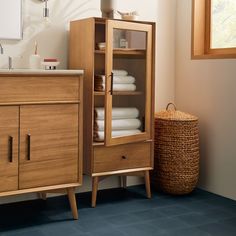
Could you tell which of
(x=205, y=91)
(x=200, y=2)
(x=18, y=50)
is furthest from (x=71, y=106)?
(x=200, y=2)

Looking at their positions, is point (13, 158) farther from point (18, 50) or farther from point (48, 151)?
point (18, 50)

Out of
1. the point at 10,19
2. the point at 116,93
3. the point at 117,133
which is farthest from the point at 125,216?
the point at 10,19

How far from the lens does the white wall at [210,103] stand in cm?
330

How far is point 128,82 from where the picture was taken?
3.18 metres

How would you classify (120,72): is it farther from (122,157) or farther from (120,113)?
(122,157)

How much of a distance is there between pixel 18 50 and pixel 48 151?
763 mm

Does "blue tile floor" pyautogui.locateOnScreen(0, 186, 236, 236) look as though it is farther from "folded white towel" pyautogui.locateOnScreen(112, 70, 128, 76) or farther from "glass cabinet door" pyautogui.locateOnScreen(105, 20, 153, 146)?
"folded white towel" pyautogui.locateOnScreen(112, 70, 128, 76)

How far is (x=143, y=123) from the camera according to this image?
326 cm

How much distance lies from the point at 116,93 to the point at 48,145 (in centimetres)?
62

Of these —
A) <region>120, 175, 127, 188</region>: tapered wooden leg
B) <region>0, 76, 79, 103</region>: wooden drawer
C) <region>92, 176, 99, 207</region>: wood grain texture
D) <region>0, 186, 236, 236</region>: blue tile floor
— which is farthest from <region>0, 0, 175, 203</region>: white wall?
<region>0, 76, 79, 103</region>: wooden drawer

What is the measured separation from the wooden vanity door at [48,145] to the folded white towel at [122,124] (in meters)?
0.24

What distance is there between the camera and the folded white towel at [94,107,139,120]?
9.98 ft

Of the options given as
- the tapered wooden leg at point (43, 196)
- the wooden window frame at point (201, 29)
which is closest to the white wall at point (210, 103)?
the wooden window frame at point (201, 29)

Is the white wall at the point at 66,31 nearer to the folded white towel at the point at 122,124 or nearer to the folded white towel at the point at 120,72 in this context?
the folded white towel at the point at 120,72
